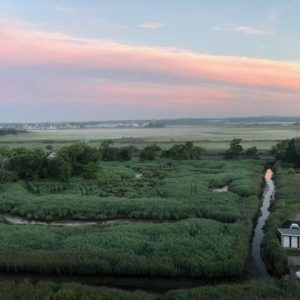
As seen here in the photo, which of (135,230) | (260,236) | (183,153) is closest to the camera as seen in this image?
(135,230)

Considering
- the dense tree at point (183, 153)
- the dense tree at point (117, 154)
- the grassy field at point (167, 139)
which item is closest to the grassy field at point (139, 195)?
the dense tree at point (117, 154)

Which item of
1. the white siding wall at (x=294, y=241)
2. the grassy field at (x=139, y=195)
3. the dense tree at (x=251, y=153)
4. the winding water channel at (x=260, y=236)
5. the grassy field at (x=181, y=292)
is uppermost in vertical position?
the dense tree at (x=251, y=153)

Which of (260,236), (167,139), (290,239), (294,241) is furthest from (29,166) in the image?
(167,139)

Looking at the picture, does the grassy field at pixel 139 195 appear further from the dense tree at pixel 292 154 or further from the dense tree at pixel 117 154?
the dense tree at pixel 117 154

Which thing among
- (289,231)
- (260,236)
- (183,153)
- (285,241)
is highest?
(183,153)

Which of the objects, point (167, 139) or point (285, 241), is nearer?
point (285, 241)

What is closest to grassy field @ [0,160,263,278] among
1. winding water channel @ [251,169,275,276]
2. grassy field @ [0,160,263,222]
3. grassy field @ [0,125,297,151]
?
grassy field @ [0,160,263,222]

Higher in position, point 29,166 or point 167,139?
point 29,166

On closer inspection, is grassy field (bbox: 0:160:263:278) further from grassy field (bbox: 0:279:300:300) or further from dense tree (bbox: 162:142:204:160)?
dense tree (bbox: 162:142:204:160)

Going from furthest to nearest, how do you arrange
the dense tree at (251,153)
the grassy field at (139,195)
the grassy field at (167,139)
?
the grassy field at (167,139), the dense tree at (251,153), the grassy field at (139,195)

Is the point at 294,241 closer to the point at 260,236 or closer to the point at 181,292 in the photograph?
the point at 260,236
